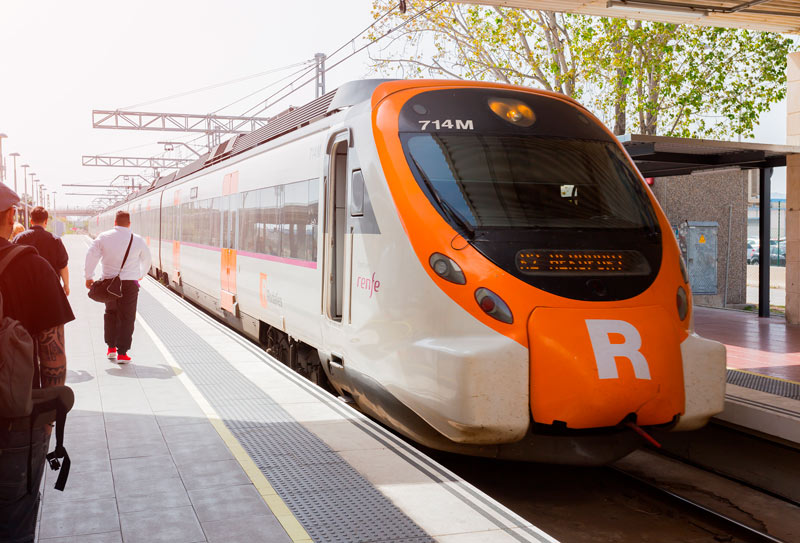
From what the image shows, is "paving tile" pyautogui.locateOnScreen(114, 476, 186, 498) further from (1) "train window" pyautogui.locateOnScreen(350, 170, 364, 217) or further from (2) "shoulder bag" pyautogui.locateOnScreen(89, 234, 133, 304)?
(2) "shoulder bag" pyautogui.locateOnScreen(89, 234, 133, 304)

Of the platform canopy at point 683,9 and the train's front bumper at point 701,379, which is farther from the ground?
the platform canopy at point 683,9

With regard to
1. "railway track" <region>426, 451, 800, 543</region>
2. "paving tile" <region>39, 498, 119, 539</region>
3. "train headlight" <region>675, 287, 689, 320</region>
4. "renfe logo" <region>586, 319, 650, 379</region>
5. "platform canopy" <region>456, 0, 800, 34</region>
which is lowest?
"railway track" <region>426, 451, 800, 543</region>

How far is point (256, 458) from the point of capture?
16.0 feet

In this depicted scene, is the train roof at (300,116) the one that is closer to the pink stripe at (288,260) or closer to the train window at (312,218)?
the train window at (312,218)

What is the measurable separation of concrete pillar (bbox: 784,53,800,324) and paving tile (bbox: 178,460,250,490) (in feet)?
36.1

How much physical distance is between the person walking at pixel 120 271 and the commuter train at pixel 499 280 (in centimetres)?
262

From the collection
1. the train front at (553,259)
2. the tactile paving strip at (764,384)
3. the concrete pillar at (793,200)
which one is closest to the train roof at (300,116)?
the train front at (553,259)

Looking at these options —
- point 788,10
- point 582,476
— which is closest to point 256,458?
point 582,476

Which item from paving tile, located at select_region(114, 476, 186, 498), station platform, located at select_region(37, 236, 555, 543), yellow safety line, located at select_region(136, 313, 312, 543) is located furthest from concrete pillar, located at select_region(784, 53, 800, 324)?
paving tile, located at select_region(114, 476, 186, 498)

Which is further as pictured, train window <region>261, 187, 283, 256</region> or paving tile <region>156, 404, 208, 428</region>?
train window <region>261, 187, 283, 256</region>

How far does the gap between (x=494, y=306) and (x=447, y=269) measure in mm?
393

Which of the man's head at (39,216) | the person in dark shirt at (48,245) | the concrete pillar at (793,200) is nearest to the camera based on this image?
the person in dark shirt at (48,245)

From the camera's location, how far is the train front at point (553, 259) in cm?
480

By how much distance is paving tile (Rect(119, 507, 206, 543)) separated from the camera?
3650mm
